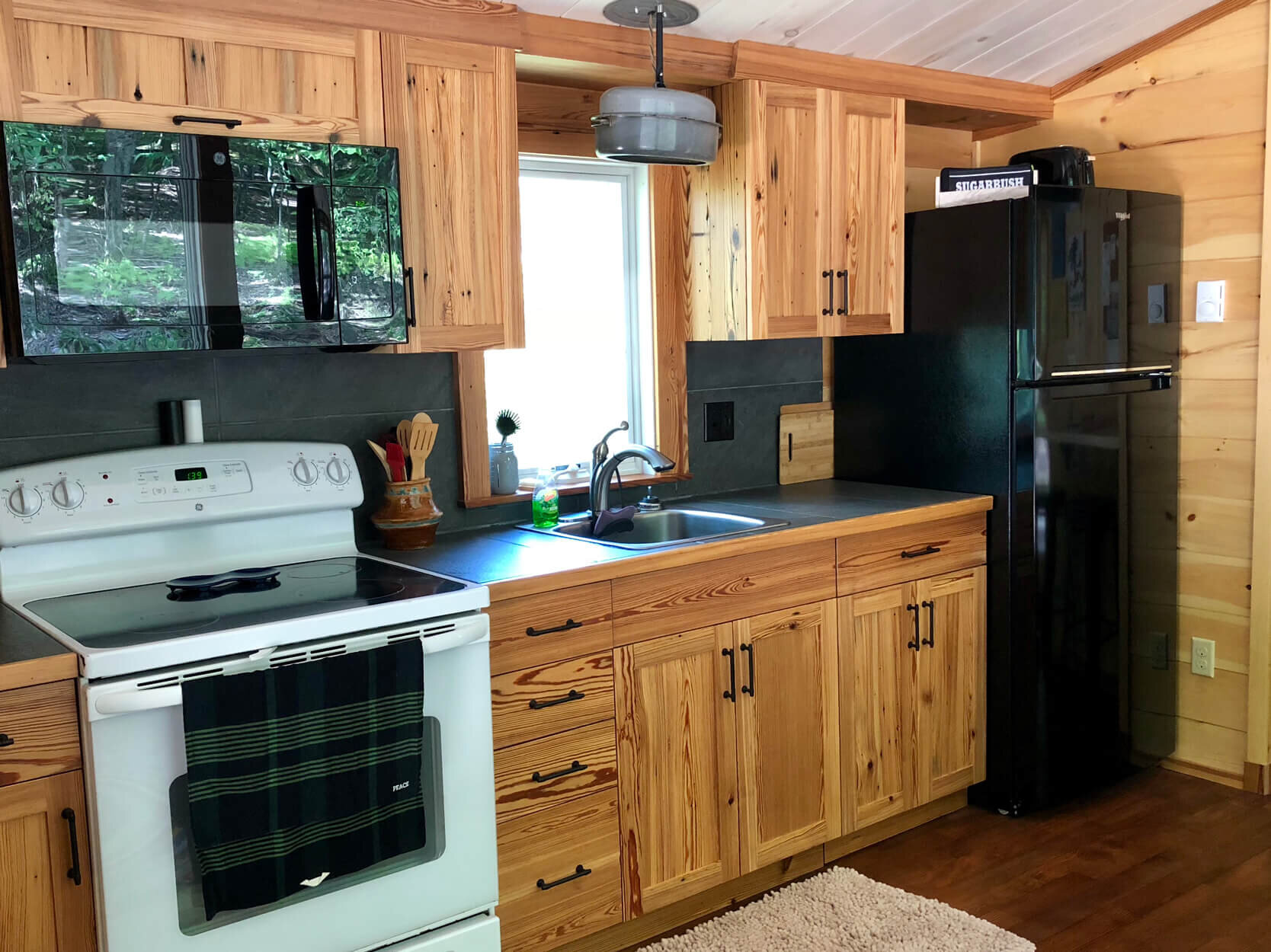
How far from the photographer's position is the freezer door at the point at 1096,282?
304cm

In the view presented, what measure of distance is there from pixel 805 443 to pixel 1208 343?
46.9 inches

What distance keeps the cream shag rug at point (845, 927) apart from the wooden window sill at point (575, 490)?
111 cm

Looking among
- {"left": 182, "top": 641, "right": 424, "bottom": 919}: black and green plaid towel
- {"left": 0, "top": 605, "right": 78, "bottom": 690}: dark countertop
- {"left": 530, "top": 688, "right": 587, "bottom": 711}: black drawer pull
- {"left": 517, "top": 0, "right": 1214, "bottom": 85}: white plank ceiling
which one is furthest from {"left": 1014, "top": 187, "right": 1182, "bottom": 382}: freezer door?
{"left": 0, "top": 605, "right": 78, "bottom": 690}: dark countertop

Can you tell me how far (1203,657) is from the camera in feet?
11.3

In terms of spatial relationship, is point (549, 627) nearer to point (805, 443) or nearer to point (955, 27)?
point (805, 443)

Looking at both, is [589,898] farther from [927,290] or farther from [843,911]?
[927,290]

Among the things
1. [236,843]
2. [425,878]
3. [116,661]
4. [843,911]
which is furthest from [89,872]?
[843,911]

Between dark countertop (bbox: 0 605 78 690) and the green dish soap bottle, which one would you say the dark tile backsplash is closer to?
the green dish soap bottle

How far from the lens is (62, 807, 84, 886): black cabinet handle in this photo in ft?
5.85

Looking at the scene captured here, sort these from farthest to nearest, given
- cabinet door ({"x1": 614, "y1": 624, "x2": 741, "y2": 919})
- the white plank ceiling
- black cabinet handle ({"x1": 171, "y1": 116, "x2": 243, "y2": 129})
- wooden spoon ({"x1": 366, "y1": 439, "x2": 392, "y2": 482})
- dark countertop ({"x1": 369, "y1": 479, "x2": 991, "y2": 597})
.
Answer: the white plank ceiling < wooden spoon ({"x1": 366, "y1": 439, "x2": 392, "y2": 482}) < cabinet door ({"x1": 614, "y1": 624, "x2": 741, "y2": 919}) < dark countertop ({"x1": 369, "y1": 479, "x2": 991, "y2": 597}) < black cabinet handle ({"x1": 171, "y1": 116, "x2": 243, "y2": 129})

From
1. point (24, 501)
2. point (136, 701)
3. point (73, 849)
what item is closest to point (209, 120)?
point (24, 501)

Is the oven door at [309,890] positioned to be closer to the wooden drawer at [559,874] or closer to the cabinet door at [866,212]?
the wooden drawer at [559,874]

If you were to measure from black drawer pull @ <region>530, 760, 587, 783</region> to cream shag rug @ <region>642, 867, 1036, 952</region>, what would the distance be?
1.57 ft

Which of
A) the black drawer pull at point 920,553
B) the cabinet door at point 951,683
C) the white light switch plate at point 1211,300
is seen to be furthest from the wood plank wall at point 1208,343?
the black drawer pull at point 920,553
